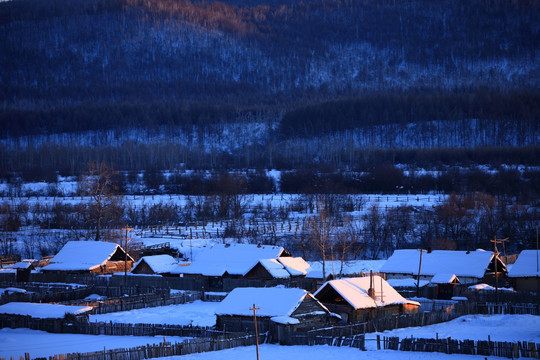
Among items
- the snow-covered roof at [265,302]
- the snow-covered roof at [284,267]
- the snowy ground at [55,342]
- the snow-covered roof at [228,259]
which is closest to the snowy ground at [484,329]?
the snow-covered roof at [265,302]

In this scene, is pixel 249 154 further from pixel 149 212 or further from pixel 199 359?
pixel 199 359

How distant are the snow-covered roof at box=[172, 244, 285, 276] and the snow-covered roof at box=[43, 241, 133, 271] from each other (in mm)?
5425

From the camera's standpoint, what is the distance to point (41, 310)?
34.8 m

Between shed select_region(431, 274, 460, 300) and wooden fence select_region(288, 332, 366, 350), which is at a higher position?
shed select_region(431, 274, 460, 300)

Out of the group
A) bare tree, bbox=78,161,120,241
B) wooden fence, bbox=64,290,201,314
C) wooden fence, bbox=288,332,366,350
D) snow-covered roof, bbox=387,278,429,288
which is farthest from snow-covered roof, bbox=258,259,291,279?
bare tree, bbox=78,161,120,241

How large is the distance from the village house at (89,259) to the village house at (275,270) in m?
10.7

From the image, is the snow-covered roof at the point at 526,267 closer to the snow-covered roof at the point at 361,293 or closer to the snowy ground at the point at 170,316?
the snow-covered roof at the point at 361,293

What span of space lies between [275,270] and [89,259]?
13598 millimetres

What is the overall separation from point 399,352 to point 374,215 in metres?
44.8

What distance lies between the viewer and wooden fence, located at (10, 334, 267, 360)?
83.5 feet

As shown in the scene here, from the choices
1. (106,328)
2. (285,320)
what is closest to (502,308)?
(285,320)

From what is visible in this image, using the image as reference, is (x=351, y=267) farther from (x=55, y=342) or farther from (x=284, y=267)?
(x=55, y=342)

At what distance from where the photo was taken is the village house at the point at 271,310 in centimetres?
3166

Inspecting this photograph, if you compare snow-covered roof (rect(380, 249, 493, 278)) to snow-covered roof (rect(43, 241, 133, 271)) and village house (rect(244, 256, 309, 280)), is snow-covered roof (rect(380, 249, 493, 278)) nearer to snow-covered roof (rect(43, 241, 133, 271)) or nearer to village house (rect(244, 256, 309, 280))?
village house (rect(244, 256, 309, 280))
